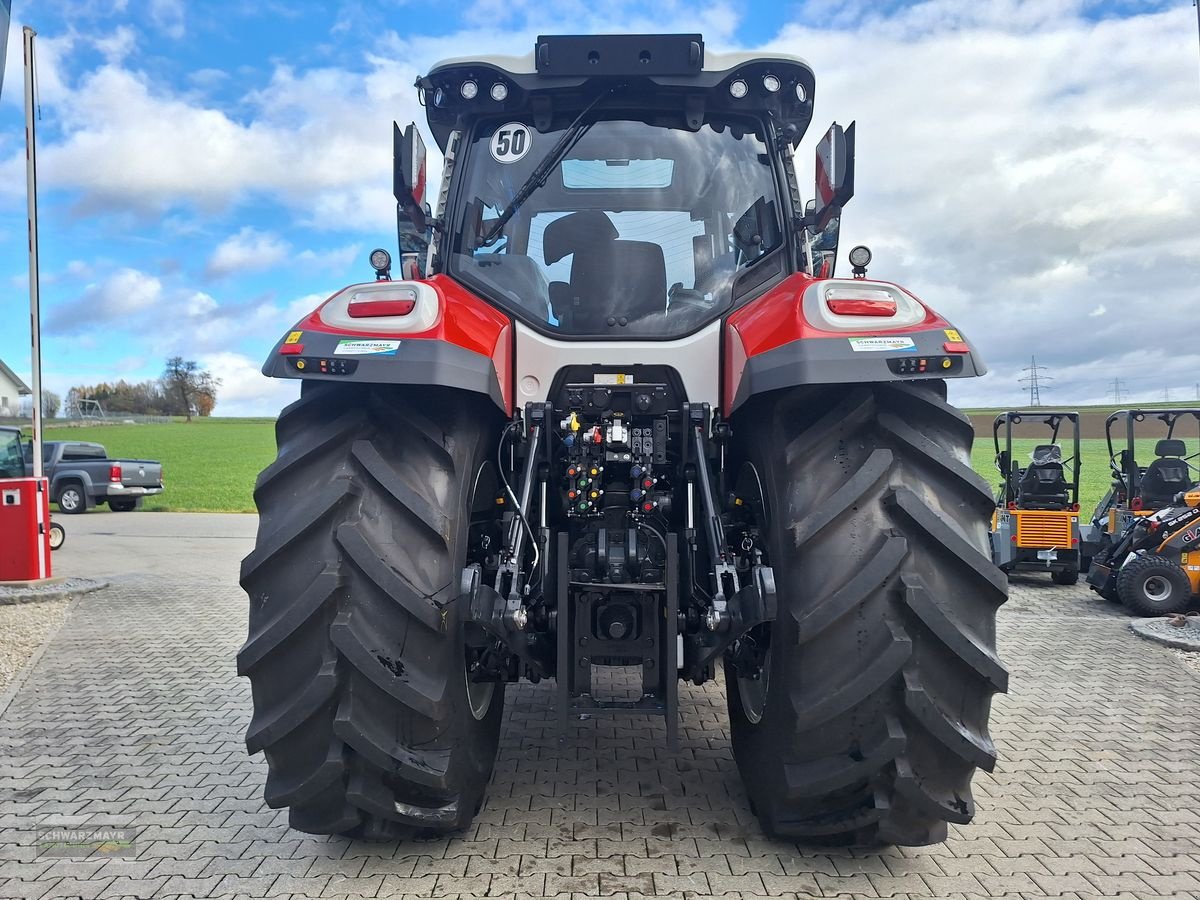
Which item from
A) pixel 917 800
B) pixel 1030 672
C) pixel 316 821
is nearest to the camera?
pixel 917 800

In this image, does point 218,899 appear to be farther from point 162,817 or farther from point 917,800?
point 917,800

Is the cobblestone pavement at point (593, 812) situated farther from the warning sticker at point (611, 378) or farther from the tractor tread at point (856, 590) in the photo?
the warning sticker at point (611, 378)

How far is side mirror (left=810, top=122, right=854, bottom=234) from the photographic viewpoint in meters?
3.31

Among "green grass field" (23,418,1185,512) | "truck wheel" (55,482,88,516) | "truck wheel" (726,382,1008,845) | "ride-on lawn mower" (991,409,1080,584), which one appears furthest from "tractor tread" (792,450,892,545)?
"truck wheel" (55,482,88,516)

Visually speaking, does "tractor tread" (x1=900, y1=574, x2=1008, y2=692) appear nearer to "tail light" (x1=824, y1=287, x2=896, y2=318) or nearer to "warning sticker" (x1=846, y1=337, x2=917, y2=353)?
"warning sticker" (x1=846, y1=337, x2=917, y2=353)

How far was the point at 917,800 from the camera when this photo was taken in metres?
2.57

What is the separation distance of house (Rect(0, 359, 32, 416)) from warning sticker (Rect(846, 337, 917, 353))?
150 ft

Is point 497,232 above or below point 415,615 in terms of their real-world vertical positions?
above

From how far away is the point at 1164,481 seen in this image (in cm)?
968

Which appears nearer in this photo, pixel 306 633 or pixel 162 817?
pixel 306 633

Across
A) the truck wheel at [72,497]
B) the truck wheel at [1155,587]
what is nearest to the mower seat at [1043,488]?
the truck wheel at [1155,587]

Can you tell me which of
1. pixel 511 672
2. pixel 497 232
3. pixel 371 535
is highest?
pixel 497 232

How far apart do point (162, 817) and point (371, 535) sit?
1726 mm

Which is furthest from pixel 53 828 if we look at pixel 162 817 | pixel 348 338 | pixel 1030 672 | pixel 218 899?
pixel 1030 672
